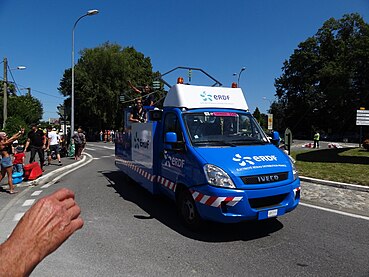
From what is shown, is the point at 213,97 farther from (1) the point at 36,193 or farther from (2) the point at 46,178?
(2) the point at 46,178

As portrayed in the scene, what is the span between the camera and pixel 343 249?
451 centimetres

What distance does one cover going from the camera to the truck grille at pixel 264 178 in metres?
4.68

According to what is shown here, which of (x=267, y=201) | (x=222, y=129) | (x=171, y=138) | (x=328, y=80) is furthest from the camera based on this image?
(x=328, y=80)

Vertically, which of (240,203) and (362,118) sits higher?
(362,118)

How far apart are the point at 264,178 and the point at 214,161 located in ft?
2.58

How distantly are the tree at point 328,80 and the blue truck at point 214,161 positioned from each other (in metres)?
53.4

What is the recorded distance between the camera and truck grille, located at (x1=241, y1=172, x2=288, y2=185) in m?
4.68

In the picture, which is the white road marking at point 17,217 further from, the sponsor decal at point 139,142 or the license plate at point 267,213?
the license plate at point 267,213

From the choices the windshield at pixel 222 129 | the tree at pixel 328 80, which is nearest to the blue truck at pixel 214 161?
the windshield at pixel 222 129

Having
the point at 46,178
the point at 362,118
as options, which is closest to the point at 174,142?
the point at 46,178

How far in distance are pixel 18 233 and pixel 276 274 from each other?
3157 millimetres

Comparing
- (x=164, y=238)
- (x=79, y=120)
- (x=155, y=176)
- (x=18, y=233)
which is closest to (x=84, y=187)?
(x=155, y=176)

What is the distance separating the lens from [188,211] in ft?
17.8

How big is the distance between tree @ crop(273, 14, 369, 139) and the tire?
5461cm
